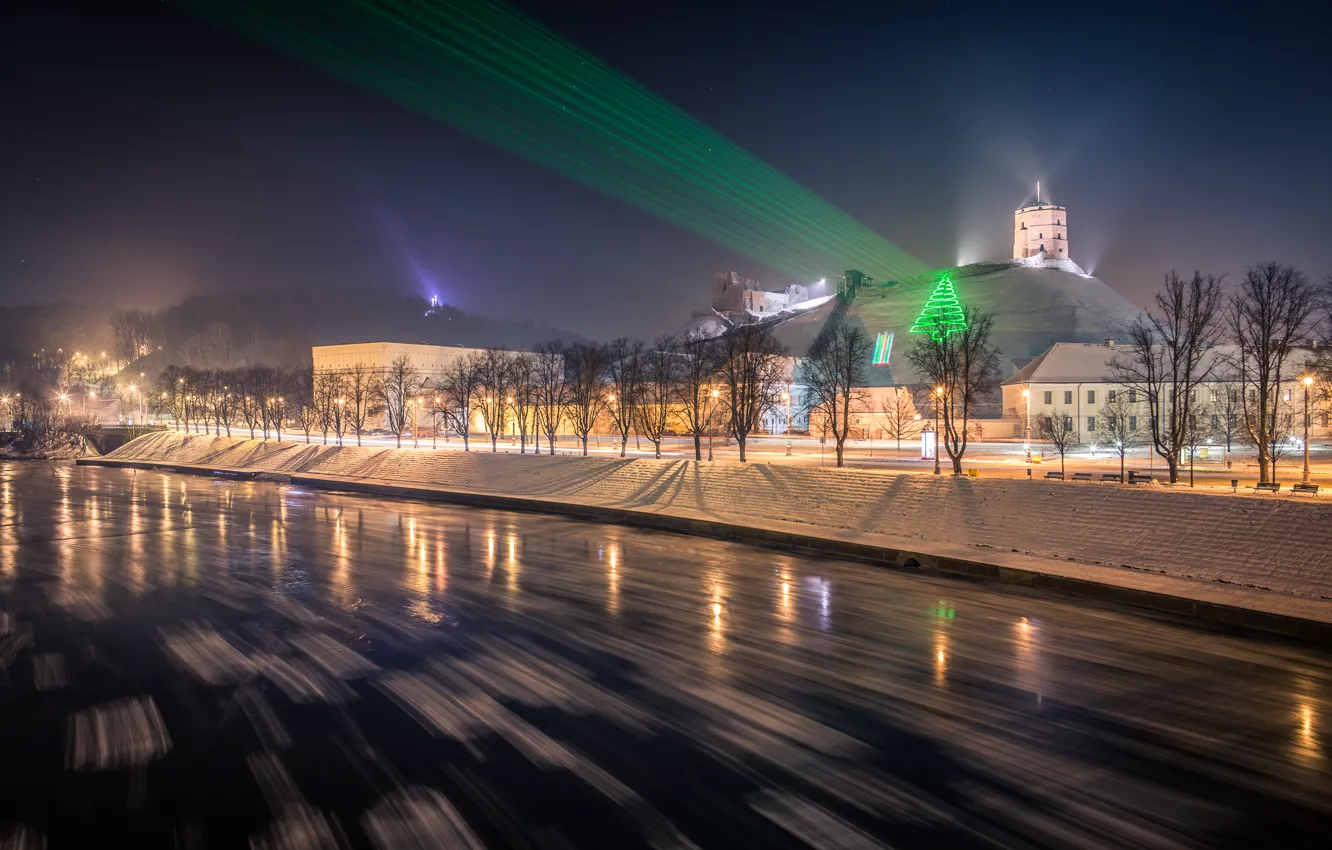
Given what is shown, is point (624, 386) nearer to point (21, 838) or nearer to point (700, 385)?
point (700, 385)

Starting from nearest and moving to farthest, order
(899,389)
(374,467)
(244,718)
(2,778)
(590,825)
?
(590,825), (2,778), (244,718), (374,467), (899,389)

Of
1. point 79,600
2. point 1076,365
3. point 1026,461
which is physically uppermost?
point 1076,365

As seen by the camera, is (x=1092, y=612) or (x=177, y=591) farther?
(x=177, y=591)

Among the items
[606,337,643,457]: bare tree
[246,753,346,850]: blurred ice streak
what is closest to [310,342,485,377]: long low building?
[606,337,643,457]: bare tree

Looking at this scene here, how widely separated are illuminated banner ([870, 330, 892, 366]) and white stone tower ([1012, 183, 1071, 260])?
49408mm

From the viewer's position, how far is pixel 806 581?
48.9 ft

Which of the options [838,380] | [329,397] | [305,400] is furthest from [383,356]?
[838,380]

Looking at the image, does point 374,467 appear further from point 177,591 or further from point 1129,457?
point 1129,457

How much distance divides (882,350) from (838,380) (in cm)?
7301

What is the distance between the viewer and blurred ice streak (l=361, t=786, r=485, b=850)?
526cm

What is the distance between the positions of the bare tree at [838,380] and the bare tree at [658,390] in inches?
383

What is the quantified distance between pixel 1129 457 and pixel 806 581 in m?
40.8

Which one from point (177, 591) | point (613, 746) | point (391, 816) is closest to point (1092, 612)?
point (613, 746)

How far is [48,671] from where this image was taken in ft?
30.3
